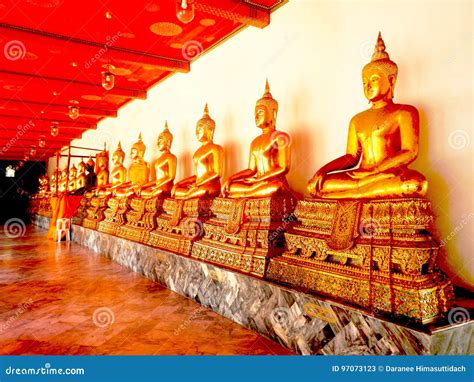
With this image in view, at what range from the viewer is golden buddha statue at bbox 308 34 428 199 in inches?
78.5

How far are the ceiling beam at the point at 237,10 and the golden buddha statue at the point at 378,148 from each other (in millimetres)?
1618

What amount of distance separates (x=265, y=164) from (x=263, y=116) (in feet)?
1.43

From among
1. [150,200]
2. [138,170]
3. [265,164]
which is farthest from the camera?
[138,170]

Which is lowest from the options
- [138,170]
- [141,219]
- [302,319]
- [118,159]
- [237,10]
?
[302,319]

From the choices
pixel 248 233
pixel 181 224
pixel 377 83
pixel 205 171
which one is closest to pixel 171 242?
pixel 181 224

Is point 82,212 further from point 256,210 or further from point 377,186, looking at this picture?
point 377,186

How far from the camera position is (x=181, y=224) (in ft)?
11.5

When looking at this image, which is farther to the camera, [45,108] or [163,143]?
[45,108]

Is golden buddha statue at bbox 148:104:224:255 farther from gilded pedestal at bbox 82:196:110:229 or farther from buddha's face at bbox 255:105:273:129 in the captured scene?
gilded pedestal at bbox 82:196:110:229

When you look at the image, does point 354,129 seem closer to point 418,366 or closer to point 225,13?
point 418,366

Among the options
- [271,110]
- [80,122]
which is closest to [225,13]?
[271,110]

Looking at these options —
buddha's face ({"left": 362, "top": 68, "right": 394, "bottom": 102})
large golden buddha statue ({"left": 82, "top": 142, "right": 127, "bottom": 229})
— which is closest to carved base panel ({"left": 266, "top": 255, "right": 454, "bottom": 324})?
buddha's face ({"left": 362, "top": 68, "right": 394, "bottom": 102})

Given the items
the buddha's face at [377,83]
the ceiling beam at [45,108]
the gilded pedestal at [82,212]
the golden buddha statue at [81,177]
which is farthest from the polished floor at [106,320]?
the golden buddha statue at [81,177]

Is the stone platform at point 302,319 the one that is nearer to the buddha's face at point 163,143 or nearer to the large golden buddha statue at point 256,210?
the large golden buddha statue at point 256,210
